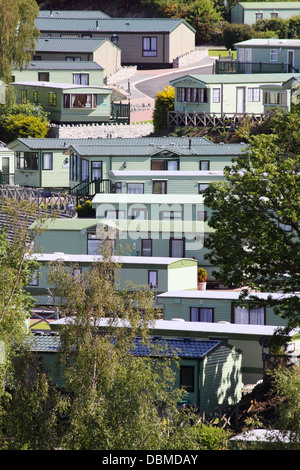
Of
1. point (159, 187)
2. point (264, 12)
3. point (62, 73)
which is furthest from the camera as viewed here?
point (264, 12)

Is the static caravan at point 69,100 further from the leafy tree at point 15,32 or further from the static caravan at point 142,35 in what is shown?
the static caravan at point 142,35

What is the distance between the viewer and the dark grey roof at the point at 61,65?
6956 cm

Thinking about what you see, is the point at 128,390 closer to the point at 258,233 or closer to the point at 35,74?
the point at 258,233

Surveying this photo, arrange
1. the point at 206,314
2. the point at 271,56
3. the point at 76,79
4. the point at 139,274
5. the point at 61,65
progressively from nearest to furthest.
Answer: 1. the point at 206,314
2. the point at 139,274
3. the point at 271,56
4. the point at 76,79
5. the point at 61,65

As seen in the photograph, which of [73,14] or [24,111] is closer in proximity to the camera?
[24,111]

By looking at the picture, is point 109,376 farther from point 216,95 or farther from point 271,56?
point 271,56

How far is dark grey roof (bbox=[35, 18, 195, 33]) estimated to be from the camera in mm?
81312

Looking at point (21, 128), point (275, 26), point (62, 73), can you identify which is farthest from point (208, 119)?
point (275, 26)

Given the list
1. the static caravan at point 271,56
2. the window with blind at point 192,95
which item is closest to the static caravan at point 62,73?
the window with blind at point 192,95

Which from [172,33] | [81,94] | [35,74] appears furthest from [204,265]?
[172,33]

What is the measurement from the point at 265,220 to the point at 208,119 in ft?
112

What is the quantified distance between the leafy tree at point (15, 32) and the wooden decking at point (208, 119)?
11.4 metres

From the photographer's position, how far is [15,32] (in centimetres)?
5291

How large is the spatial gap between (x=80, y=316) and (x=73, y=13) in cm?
7243
